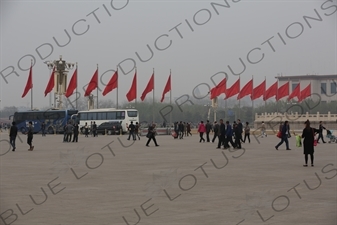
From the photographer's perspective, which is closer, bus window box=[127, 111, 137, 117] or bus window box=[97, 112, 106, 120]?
bus window box=[127, 111, 137, 117]

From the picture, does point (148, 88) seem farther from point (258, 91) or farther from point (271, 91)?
point (271, 91)

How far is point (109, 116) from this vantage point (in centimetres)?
5172

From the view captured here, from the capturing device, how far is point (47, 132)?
174 ft

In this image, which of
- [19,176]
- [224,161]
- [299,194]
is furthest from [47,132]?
[299,194]

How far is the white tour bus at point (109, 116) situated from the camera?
50469mm

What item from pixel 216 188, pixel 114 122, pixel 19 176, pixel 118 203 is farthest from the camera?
pixel 114 122

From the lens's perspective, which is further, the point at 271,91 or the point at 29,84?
the point at 271,91

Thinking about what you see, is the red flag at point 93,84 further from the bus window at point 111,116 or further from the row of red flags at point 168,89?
the bus window at point 111,116

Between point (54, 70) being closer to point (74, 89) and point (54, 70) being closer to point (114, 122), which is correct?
point (74, 89)

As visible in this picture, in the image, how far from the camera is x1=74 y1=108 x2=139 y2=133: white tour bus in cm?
5047

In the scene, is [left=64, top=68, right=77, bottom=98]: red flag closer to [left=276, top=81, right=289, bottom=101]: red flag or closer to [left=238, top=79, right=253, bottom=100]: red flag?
[left=238, top=79, right=253, bottom=100]: red flag

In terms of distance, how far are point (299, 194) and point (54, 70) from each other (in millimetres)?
49246

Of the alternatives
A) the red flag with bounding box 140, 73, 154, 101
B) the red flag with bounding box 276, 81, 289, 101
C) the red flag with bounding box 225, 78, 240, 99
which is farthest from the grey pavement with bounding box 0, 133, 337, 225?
the red flag with bounding box 276, 81, 289, 101

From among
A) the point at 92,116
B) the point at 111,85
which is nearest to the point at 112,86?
the point at 111,85
